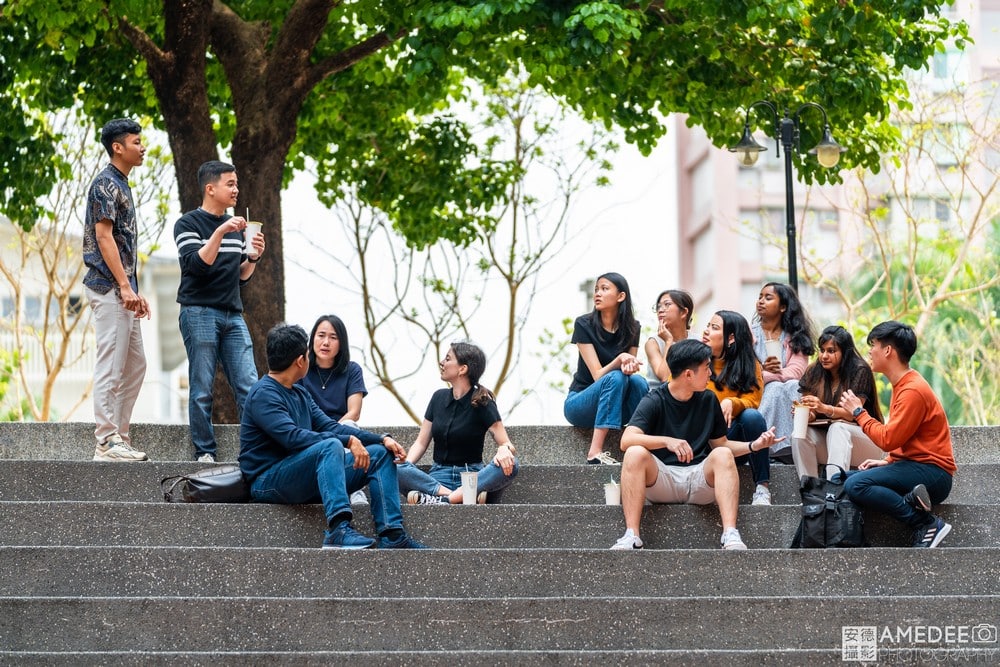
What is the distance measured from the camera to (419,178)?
16.1 meters

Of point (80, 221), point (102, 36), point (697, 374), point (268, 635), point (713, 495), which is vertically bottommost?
point (268, 635)

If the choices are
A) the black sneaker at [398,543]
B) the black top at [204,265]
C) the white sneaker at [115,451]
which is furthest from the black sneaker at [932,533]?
the white sneaker at [115,451]

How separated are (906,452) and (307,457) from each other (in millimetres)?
3421

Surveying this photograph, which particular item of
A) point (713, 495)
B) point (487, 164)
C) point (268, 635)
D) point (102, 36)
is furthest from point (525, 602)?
point (487, 164)

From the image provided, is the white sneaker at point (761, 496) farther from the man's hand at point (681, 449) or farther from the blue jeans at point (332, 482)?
the blue jeans at point (332, 482)

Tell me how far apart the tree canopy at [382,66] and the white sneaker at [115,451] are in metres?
3.43

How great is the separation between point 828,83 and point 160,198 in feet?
32.1

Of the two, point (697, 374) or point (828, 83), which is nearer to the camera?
point (697, 374)

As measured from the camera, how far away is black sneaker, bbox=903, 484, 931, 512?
25.0 feet

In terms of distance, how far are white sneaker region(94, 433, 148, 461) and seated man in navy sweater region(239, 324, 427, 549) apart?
1.51 metres

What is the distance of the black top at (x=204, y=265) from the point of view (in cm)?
923

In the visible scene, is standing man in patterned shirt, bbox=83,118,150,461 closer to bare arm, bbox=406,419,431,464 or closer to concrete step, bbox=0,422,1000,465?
concrete step, bbox=0,422,1000,465

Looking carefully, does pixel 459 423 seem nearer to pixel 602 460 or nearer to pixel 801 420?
pixel 602 460

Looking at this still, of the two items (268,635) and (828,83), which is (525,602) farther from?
(828,83)
